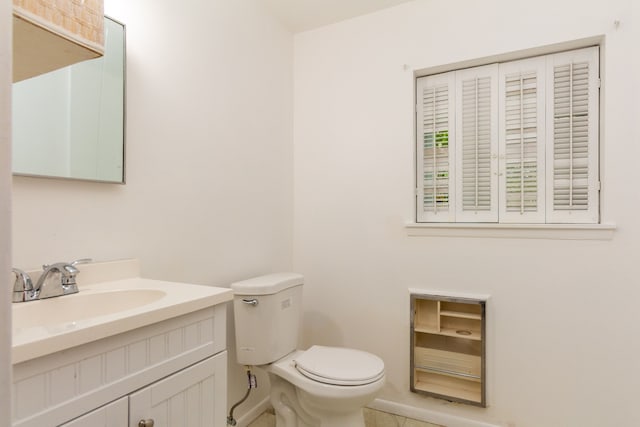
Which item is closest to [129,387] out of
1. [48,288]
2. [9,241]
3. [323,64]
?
[48,288]

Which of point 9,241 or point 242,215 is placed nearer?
point 9,241

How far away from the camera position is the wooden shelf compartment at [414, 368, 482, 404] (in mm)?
1963

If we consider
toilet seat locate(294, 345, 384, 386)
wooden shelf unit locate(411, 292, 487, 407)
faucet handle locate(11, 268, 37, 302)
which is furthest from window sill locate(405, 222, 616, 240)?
faucet handle locate(11, 268, 37, 302)

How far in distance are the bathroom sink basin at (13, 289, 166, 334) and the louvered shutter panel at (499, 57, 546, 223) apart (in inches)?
70.6

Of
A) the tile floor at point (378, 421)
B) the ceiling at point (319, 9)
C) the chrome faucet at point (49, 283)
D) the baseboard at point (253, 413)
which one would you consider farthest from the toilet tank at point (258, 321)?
the ceiling at point (319, 9)

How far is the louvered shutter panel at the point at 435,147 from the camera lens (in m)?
2.14

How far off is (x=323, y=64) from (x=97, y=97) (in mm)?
1481

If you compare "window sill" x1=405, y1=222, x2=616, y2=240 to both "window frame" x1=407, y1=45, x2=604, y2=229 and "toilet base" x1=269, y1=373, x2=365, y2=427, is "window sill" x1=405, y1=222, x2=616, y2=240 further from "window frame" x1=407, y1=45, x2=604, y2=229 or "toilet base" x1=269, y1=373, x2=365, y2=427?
"toilet base" x1=269, y1=373, x2=365, y2=427

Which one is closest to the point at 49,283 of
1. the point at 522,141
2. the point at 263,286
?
the point at 263,286

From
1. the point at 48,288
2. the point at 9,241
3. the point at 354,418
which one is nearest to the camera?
the point at 9,241

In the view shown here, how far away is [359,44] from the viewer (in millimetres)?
2279

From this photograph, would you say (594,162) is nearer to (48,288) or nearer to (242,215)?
(242,215)

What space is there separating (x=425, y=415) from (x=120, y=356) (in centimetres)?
179

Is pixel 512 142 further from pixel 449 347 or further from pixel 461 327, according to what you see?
pixel 449 347
